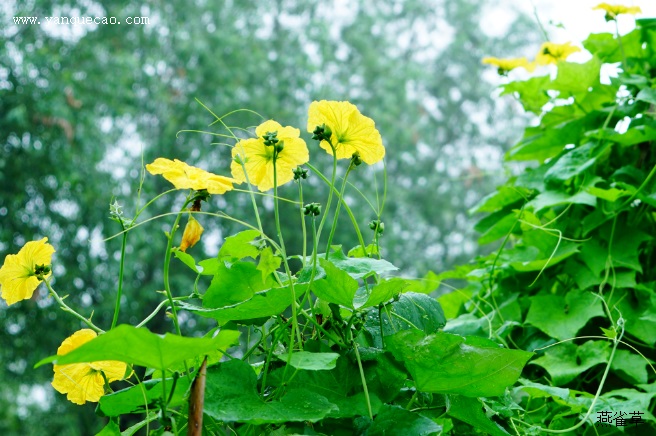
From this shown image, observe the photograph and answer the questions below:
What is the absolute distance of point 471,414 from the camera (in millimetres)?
553

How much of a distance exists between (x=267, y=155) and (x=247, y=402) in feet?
0.64

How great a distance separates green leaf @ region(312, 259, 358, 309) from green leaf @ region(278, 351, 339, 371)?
2.1 inches

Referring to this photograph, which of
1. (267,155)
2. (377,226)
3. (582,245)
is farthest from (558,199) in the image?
(267,155)

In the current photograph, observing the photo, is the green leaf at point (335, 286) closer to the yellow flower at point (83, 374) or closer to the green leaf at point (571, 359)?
the yellow flower at point (83, 374)

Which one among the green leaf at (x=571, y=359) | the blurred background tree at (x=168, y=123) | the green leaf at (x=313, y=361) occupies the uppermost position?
the green leaf at (x=313, y=361)

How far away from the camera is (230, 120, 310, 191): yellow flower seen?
0.56 m

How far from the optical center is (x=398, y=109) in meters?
8.16

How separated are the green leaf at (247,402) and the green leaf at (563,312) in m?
0.48

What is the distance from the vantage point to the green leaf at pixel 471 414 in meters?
0.55

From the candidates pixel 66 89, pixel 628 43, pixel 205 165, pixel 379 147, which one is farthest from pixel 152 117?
pixel 379 147

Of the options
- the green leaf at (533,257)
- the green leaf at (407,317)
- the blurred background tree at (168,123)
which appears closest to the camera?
the green leaf at (407,317)

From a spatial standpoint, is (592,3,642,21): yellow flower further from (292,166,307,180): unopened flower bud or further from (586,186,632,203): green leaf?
(292,166,307,180): unopened flower bud

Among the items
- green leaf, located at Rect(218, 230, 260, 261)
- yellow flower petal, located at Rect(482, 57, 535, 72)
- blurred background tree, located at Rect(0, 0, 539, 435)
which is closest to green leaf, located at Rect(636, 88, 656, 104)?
yellow flower petal, located at Rect(482, 57, 535, 72)

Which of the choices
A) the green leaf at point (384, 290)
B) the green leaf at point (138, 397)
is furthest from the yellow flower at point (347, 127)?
the green leaf at point (138, 397)
